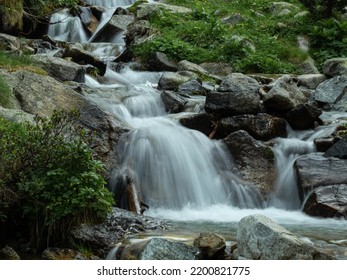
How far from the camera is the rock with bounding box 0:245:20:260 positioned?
210 inches

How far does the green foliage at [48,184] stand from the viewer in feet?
18.5

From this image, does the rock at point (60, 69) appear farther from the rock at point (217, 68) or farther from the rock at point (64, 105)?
the rock at point (217, 68)

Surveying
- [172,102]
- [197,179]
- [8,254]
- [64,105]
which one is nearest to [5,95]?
[64,105]

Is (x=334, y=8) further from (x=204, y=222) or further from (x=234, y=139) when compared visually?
(x=204, y=222)

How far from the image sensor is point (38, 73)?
1031cm

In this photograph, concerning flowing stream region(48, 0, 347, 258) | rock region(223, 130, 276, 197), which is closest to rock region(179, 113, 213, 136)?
flowing stream region(48, 0, 347, 258)

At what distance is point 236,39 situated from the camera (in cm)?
1781

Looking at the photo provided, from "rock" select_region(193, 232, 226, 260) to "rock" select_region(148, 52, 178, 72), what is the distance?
11608mm

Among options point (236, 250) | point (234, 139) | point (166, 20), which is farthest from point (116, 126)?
point (166, 20)

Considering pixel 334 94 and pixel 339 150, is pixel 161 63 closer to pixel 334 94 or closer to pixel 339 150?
pixel 334 94

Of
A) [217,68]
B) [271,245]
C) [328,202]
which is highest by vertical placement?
[271,245]

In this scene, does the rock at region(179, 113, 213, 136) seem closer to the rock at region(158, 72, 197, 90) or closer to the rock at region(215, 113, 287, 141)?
the rock at region(215, 113, 287, 141)

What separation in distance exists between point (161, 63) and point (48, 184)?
439 inches

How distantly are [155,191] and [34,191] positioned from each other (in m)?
3.10
